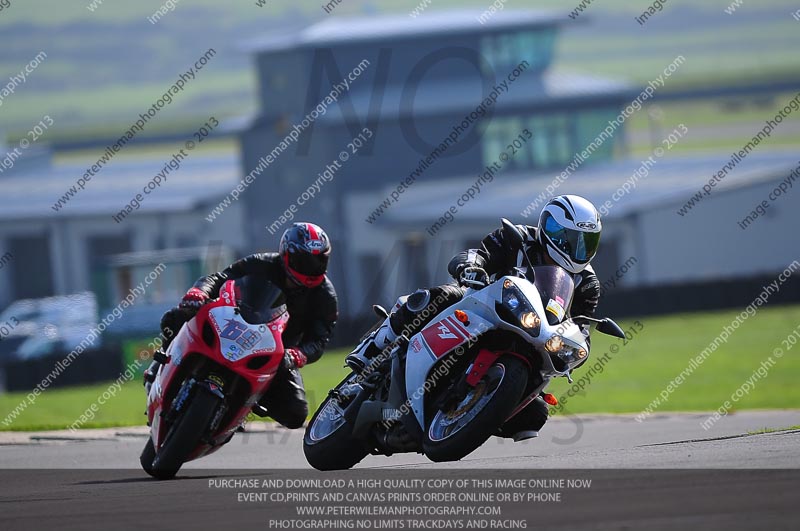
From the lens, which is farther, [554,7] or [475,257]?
[554,7]

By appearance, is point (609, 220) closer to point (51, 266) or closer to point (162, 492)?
point (51, 266)

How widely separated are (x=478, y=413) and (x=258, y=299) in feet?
7.42

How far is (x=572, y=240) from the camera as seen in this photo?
29.1 feet

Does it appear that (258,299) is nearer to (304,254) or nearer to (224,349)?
(304,254)

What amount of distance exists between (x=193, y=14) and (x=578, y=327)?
183342 mm

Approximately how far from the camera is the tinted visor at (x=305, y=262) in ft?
31.8

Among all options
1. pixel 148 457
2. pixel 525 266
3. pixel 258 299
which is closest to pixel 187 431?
pixel 148 457

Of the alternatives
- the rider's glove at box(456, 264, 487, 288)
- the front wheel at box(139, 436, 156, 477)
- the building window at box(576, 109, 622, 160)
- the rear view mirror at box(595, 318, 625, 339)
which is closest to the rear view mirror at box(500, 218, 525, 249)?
the rider's glove at box(456, 264, 487, 288)

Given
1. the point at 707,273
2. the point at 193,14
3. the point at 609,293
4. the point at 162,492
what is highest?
the point at 162,492

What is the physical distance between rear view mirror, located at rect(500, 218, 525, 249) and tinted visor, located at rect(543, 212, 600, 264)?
0.20 m

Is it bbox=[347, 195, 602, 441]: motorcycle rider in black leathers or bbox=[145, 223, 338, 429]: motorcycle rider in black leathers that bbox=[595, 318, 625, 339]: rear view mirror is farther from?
bbox=[145, 223, 338, 429]: motorcycle rider in black leathers

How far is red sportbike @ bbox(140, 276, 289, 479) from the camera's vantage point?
9.05m

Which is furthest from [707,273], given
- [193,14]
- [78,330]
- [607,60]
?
[193,14]

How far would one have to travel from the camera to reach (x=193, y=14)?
7318 inches
